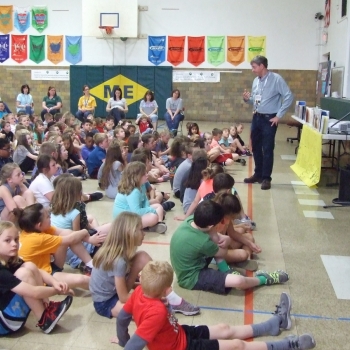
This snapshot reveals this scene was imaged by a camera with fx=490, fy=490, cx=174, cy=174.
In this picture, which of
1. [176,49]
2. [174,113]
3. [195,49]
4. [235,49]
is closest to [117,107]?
[174,113]

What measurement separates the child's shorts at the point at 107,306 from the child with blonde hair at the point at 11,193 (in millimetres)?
1681

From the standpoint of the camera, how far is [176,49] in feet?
54.7

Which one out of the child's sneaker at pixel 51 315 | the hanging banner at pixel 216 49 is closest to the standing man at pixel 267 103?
the child's sneaker at pixel 51 315

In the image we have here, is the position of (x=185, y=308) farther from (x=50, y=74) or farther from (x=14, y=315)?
(x=50, y=74)

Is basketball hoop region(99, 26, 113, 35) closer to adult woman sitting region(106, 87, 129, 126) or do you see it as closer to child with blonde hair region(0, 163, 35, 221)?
adult woman sitting region(106, 87, 129, 126)

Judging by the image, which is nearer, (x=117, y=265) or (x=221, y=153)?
(x=117, y=265)

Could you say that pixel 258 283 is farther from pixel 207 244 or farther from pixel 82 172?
pixel 82 172

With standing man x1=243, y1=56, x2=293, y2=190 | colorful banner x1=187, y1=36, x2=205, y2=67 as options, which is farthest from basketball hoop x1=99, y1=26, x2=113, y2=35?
standing man x1=243, y1=56, x2=293, y2=190

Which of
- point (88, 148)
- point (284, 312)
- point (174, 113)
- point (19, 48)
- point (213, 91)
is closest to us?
point (284, 312)

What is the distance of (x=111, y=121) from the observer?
1099cm

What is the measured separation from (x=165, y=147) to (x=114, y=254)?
6.02m

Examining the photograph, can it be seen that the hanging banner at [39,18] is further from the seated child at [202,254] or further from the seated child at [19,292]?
the seated child at [19,292]

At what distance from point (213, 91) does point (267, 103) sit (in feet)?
32.9

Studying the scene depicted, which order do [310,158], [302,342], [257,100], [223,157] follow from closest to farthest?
[302,342]
[257,100]
[310,158]
[223,157]
